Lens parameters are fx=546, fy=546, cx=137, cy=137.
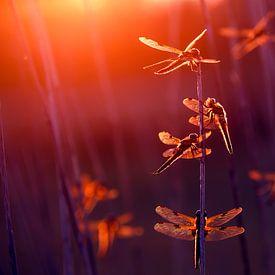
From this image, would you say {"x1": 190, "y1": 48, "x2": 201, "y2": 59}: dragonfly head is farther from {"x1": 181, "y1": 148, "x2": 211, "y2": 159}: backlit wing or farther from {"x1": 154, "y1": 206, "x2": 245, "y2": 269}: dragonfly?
{"x1": 154, "y1": 206, "x2": 245, "y2": 269}: dragonfly

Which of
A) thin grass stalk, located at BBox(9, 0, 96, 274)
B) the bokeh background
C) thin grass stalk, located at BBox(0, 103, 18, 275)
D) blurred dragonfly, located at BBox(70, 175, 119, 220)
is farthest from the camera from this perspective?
the bokeh background

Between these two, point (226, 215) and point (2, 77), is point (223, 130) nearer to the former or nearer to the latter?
point (226, 215)

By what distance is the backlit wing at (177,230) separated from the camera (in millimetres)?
924

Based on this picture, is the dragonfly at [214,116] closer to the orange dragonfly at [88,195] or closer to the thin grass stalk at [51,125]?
the thin grass stalk at [51,125]

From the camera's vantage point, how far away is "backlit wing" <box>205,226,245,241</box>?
901 mm

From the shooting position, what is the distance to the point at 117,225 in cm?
184

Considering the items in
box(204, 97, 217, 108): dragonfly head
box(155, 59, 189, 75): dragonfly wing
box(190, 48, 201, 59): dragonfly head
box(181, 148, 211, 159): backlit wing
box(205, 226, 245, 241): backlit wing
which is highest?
box(190, 48, 201, 59): dragonfly head

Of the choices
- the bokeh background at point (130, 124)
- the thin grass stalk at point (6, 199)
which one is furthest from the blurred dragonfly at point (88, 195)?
the thin grass stalk at point (6, 199)

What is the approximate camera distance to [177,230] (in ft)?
3.07

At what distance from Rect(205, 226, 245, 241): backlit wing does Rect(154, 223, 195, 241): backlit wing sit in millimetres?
29

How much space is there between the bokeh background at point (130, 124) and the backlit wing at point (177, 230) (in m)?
0.49

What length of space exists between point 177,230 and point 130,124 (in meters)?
4.46

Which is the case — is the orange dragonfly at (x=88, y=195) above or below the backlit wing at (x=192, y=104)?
below

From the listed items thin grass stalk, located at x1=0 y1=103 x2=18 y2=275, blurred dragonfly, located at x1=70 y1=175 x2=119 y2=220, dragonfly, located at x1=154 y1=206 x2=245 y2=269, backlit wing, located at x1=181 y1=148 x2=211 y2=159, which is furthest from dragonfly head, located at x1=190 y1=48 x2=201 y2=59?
blurred dragonfly, located at x1=70 y1=175 x2=119 y2=220
